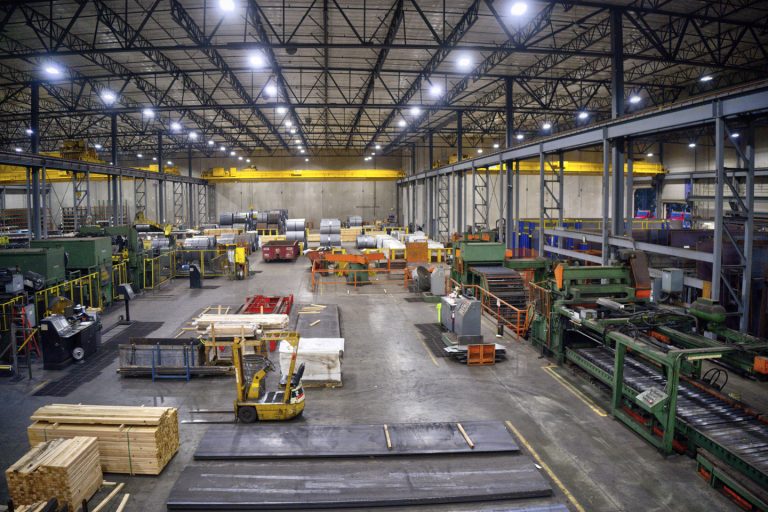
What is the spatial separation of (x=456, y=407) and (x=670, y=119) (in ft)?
26.6

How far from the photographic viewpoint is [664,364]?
7027 millimetres

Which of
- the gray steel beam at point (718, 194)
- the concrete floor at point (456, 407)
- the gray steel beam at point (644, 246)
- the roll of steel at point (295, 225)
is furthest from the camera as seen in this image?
the roll of steel at point (295, 225)

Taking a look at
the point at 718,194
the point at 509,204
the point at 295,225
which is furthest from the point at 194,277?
the point at 718,194

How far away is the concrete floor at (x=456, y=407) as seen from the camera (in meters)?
6.32

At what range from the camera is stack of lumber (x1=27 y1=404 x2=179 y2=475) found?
6.66 metres

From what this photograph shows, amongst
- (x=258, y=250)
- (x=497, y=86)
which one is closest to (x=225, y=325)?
(x=497, y=86)

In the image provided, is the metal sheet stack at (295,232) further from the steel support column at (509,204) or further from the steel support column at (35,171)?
the steel support column at (509,204)

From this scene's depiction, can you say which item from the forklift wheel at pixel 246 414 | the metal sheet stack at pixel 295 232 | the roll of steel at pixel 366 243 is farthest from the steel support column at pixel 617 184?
the metal sheet stack at pixel 295 232

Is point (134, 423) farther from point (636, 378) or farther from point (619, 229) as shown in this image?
point (619, 229)

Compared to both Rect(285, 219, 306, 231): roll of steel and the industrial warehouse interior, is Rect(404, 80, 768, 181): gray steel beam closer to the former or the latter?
the industrial warehouse interior

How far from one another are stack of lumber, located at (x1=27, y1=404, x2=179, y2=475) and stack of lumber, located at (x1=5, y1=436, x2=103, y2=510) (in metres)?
0.64

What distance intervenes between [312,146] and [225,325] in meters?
35.0

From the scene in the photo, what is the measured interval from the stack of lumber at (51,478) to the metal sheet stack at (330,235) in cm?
2311

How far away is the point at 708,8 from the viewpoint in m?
15.6
